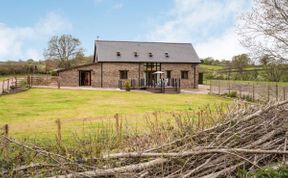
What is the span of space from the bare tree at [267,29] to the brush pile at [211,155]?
48.3 ft

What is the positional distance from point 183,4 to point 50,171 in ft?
46.7

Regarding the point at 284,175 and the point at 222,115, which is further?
the point at 222,115

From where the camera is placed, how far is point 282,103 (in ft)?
19.3

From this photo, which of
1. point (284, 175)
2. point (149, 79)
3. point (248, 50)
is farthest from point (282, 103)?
point (149, 79)

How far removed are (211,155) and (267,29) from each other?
16466 millimetres

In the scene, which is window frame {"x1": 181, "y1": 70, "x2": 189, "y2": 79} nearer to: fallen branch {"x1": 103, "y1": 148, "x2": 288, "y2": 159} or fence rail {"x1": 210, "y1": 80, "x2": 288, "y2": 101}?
fence rail {"x1": 210, "y1": 80, "x2": 288, "y2": 101}

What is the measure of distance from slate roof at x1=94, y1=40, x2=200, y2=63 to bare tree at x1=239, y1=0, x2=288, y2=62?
1925 cm

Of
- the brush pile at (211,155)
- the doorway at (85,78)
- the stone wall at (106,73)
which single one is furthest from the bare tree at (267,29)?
the doorway at (85,78)

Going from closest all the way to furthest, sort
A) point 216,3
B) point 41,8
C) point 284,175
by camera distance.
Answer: point 284,175
point 216,3
point 41,8

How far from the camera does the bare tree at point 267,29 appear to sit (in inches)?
744

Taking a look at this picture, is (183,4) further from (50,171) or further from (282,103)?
(50,171)

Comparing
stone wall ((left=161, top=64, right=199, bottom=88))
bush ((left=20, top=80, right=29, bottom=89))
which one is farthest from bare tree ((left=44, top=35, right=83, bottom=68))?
stone wall ((left=161, top=64, right=199, bottom=88))

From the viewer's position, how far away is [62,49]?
5222 centimetres

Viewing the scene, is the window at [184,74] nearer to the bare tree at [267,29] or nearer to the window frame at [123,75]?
the window frame at [123,75]
